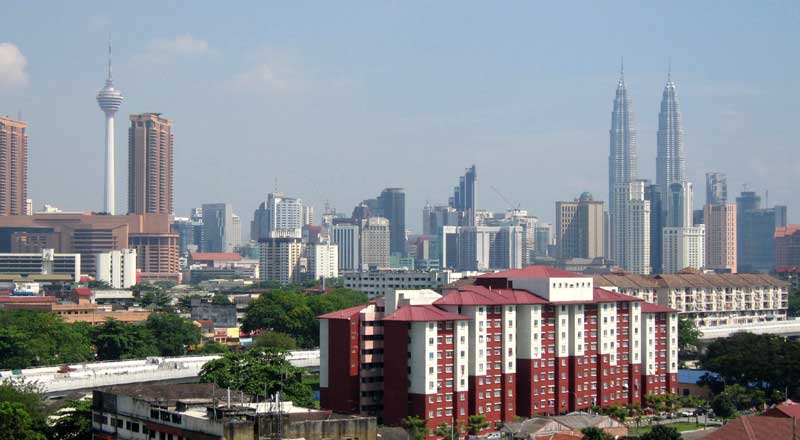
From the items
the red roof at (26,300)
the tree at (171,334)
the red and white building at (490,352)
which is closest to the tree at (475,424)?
the red and white building at (490,352)

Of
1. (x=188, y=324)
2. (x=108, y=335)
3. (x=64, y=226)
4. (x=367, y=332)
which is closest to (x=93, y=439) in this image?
(x=367, y=332)

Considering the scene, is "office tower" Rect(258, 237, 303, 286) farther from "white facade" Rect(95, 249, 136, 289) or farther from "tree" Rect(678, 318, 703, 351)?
"tree" Rect(678, 318, 703, 351)

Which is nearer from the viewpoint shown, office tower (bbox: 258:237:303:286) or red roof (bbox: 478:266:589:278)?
red roof (bbox: 478:266:589:278)

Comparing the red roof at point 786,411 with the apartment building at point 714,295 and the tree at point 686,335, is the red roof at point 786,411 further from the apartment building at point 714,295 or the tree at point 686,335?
the apartment building at point 714,295

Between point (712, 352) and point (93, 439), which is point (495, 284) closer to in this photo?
point (712, 352)

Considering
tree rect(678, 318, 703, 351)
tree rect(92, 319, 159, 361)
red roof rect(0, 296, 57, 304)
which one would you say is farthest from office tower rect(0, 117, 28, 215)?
tree rect(678, 318, 703, 351)
